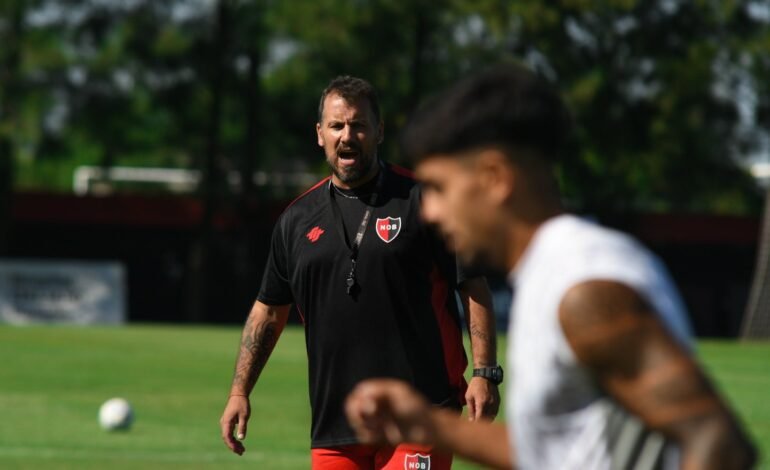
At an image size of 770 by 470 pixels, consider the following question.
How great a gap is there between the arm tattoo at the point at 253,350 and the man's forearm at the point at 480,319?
39.3 inches

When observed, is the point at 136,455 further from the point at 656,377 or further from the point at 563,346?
the point at 656,377

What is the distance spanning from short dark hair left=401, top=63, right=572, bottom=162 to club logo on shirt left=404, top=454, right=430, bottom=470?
12.7 feet

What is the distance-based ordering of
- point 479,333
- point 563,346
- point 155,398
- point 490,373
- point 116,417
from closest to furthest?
1. point 563,346
2. point 490,373
3. point 479,333
4. point 116,417
5. point 155,398

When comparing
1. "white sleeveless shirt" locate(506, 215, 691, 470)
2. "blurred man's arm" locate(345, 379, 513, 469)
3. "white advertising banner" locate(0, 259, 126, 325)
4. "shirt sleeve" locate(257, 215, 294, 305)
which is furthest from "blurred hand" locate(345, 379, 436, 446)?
"white advertising banner" locate(0, 259, 126, 325)

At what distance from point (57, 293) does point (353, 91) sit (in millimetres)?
38481

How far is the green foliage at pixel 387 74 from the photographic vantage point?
5350 centimetres

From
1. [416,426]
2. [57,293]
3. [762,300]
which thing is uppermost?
[416,426]

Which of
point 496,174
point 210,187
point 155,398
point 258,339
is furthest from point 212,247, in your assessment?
point 496,174

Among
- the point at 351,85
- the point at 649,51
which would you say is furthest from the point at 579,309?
Result: the point at 649,51

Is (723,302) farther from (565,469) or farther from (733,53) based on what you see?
(565,469)

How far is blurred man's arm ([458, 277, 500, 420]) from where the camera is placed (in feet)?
22.7

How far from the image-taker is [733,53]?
5856cm

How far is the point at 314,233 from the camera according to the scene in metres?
7.09

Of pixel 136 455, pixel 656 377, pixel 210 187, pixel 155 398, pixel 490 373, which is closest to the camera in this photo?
pixel 656 377
